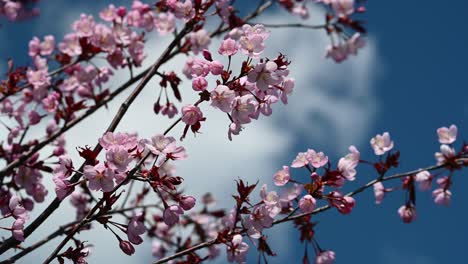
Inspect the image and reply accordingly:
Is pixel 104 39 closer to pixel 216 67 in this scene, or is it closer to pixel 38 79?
pixel 38 79

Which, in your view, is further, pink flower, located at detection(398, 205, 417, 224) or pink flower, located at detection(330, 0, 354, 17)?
pink flower, located at detection(330, 0, 354, 17)

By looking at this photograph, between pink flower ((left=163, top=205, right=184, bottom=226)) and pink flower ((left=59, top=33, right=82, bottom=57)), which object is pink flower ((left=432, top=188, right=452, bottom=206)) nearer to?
pink flower ((left=163, top=205, right=184, bottom=226))

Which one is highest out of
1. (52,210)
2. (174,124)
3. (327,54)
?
(327,54)

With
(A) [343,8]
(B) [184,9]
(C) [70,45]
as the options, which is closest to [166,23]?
(C) [70,45]

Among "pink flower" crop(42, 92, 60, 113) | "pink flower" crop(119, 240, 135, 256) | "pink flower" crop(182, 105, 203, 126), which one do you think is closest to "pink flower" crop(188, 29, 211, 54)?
"pink flower" crop(42, 92, 60, 113)

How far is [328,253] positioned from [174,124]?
5.01ft

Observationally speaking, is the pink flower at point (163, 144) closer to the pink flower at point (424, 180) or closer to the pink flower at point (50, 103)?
the pink flower at point (424, 180)

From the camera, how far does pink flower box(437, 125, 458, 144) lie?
11.4 ft

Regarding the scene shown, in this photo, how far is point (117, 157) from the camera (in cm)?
252

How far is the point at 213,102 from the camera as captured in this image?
2660mm

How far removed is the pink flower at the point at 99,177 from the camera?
2.51 metres

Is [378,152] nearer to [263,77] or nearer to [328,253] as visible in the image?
[328,253]

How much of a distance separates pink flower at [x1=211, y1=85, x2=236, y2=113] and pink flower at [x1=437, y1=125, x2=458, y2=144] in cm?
158

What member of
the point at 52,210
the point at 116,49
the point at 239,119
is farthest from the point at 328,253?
the point at 116,49
